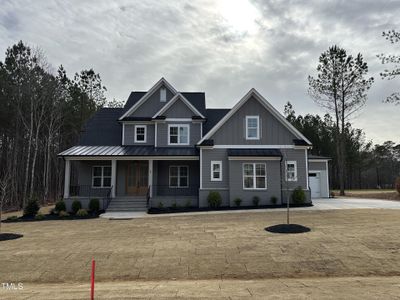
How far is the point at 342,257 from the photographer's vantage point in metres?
8.77

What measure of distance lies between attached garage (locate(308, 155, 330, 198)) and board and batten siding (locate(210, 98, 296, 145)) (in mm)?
7121

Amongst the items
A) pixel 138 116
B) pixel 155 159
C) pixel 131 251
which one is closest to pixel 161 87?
pixel 138 116

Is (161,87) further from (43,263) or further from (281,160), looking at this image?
(43,263)

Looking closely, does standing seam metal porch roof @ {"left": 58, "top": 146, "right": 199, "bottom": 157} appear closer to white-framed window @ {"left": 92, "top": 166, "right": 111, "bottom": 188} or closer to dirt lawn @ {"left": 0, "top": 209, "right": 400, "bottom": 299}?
white-framed window @ {"left": 92, "top": 166, "right": 111, "bottom": 188}

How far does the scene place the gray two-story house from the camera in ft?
65.5

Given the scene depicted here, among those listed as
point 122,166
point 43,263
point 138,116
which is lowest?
point 43,263

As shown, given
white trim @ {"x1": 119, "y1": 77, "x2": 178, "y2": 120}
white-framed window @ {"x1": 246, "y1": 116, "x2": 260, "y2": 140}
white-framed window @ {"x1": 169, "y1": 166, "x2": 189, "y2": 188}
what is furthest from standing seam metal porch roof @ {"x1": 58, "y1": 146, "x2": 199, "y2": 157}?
white-framed window @ {"x1": 246, "y1": 116, "x2": 260, "y2": 140}

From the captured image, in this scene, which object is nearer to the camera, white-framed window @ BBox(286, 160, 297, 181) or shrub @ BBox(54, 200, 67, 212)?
shrub @ BBox(54, 200, 67, 212)

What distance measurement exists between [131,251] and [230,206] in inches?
417

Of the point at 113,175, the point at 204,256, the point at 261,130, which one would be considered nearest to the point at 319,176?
the point at 261,130

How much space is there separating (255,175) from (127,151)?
357 inches

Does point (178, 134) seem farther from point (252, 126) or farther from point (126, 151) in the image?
point (252, 126)

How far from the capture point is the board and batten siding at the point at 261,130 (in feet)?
67.9

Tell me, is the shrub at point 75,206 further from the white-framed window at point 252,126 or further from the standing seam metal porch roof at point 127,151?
the white-framed window at point 252,126
